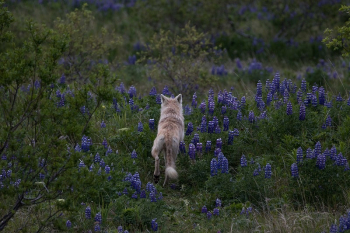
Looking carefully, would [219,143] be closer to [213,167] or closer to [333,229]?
[213,167]

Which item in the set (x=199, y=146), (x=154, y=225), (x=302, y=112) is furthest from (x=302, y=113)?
(x=154, y=225)

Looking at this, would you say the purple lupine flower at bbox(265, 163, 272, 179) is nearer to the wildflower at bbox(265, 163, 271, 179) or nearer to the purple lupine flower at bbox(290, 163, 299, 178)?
the wildflower at bbox(265, 163, 271, 179)

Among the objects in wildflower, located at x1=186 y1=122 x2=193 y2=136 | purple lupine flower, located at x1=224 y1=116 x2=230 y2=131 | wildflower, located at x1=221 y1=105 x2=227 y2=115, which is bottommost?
purple lupine flower, located at x1=224 y1=116 x2=230 y2=131

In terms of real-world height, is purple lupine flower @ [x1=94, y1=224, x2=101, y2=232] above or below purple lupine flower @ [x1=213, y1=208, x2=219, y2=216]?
below

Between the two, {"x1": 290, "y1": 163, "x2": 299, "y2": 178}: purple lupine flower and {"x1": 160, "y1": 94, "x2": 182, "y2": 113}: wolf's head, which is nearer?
{"x1": 290, "y1": 163, "x2": 299, "y2": 178}: purple lupine flower

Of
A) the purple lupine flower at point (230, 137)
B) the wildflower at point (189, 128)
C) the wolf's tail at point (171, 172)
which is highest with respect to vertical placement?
the wildflower at point (189, 128)

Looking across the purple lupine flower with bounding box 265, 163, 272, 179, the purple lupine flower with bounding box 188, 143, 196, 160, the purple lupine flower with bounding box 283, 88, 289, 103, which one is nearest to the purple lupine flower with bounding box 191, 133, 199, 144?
the purple lupine flower with bounding box 188, 143, 196, 160

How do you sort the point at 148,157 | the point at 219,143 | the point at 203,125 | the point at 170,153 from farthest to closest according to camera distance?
1. the point at 203,125
2. the point at 148,157
3. the point at 219,143
4. the point at 170,153

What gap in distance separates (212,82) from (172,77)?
89 cm

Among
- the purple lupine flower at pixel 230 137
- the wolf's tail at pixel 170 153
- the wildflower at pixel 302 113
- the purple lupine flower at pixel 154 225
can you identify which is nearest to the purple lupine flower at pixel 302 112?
the wildflower at pixel 302 113

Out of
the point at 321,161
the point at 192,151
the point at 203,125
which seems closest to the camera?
the point at 321,161

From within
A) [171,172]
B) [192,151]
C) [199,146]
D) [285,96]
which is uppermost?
[285,96]

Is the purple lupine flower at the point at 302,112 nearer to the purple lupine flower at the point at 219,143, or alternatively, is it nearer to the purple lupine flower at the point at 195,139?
the purple lupine flower at the point at 219,143

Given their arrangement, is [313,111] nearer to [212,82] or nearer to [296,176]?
[296,176]
